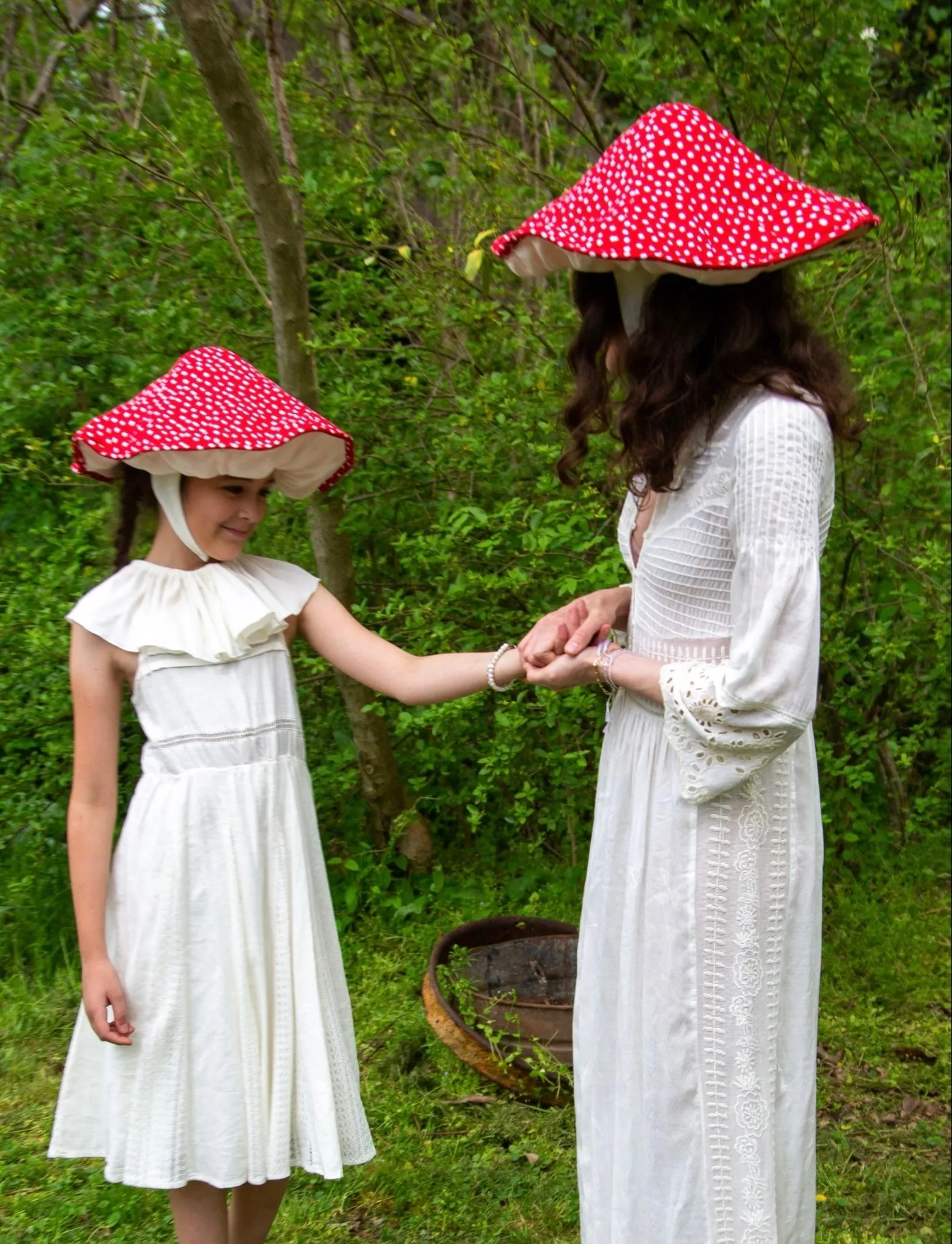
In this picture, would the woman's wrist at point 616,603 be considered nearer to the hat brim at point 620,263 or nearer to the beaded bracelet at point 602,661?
the beaded bracelet at point 602,661

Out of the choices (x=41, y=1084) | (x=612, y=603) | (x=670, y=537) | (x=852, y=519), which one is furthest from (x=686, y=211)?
(x=41, y=1084)

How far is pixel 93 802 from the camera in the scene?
86.8 inches

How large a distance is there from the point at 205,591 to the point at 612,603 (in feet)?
2.56

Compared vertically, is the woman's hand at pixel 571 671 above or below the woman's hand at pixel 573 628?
below

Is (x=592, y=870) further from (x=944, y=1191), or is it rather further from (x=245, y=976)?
(x=944, y=1191)

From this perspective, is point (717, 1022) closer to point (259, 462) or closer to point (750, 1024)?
point (750, 1024)

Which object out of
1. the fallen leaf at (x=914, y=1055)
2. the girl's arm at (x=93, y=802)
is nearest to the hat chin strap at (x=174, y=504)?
the girl's arm at (x=93, y=802)

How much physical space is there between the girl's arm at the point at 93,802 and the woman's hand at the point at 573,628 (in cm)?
79

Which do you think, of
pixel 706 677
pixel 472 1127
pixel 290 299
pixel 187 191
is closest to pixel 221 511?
pixel 706 677

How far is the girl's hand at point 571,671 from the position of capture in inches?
81.3

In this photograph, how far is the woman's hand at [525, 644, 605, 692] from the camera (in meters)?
2.06

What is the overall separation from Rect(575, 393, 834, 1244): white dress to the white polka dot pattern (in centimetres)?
24

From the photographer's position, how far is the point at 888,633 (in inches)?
169

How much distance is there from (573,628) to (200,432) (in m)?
0.77
